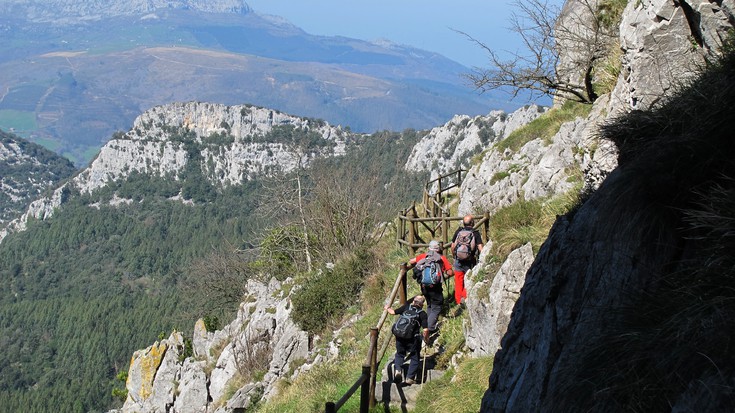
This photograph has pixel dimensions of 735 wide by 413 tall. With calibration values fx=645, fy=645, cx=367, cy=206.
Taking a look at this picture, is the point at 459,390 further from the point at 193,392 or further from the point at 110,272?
the point at 110,272

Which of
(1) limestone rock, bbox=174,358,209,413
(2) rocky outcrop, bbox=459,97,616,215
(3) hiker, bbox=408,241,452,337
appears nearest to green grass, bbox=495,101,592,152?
(2) rocky outcrop, bbox=459,97,616,215

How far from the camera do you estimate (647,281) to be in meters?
4.51

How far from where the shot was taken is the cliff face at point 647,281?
3615mm

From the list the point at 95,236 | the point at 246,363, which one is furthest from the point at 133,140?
the point at 246,363

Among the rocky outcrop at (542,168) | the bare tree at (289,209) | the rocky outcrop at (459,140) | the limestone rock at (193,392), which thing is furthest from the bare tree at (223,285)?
the rocky outcrop at (459,140)

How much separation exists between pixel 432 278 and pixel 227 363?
41.9 feet

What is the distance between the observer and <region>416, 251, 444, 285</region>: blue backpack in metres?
9.87

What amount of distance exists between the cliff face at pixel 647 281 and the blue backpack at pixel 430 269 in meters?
Answer: 3.70

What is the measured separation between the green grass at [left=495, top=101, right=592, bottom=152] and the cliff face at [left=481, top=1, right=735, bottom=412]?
11.1 metres

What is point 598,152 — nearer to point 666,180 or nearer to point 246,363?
point 666,180

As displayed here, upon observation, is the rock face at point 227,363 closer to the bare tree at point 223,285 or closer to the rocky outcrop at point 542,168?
the rocky outcrop at point 542,168

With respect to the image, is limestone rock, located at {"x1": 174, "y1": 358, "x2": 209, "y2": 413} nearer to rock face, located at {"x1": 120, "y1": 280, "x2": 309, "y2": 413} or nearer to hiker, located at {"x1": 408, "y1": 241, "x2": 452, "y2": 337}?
rock face, located at {"x1": 120, "y1": 280, "x2": 309, "y2": 413}

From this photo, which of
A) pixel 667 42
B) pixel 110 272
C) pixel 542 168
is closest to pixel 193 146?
pixel 110 272

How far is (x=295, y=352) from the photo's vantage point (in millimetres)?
16906
